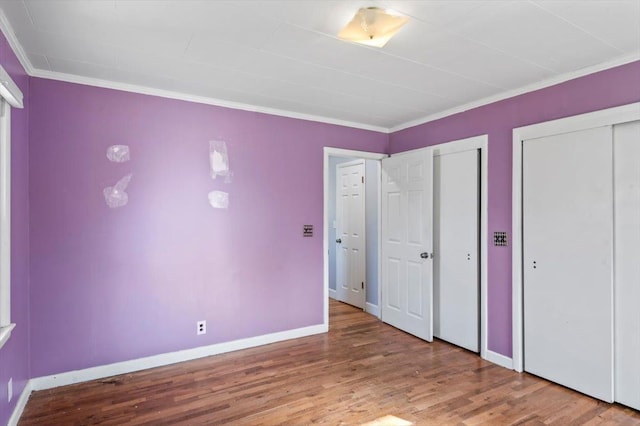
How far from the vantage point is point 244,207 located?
11.7 ft

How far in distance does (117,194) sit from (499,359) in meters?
3.67

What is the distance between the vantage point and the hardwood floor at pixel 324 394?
2.35m

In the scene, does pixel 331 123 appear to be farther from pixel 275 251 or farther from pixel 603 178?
pixel 603 178

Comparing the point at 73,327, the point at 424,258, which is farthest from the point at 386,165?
the point at 73,327

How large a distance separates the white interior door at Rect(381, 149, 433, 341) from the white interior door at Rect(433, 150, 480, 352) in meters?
0.15

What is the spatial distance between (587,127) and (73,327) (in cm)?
426

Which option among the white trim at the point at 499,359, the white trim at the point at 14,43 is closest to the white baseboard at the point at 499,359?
the white trim at the point at 499,359

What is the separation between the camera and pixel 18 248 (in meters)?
2.39

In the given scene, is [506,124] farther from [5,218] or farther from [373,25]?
[5,218]

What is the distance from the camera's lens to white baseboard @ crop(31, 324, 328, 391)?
2738mm

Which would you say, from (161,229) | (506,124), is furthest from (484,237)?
(161,229)

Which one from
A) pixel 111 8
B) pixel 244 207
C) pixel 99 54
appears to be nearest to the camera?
pixel 111 8

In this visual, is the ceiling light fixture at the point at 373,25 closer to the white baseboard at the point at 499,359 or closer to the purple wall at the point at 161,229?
the purple wall at the point at 161,229

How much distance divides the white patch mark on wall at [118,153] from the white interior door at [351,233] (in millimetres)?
3016
